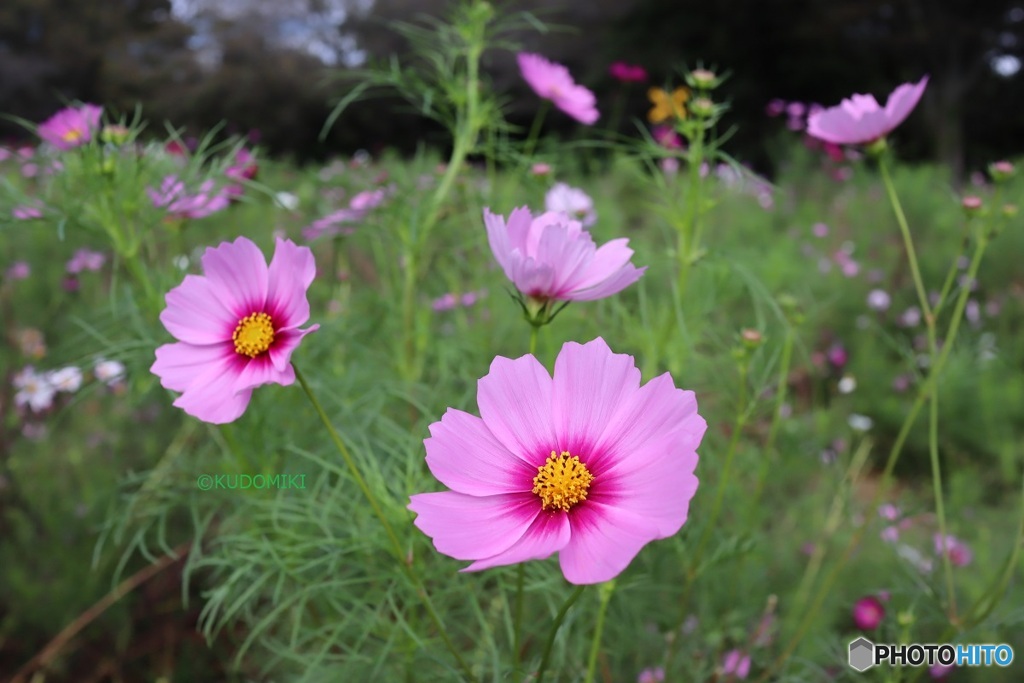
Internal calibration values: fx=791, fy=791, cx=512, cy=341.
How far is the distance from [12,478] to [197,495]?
571mm

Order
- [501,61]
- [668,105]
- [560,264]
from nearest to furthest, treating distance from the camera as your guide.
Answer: [560,264], [668,105], [501,61]

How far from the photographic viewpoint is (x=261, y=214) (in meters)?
2.59

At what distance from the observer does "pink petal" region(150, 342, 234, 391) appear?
54 centimetres

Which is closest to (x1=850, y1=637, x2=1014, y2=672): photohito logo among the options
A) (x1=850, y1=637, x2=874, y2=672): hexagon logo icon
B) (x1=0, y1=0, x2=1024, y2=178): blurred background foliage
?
(x1=850, y1=637, x2=874, y2=672): hexagon logo icon

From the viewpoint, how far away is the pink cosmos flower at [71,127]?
2.44 feet

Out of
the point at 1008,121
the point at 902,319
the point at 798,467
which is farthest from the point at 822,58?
the point at 798,467

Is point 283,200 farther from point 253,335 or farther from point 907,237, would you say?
point 907,237

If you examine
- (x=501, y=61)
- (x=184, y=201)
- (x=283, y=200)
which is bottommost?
(x=184, y=201)

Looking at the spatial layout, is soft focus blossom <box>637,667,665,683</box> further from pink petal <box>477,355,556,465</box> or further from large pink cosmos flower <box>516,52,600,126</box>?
large pink cosmos flower <box>516,52,600,126</box>

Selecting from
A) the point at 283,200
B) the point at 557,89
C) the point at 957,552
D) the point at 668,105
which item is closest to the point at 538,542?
the point at 557,89

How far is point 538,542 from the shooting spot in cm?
41

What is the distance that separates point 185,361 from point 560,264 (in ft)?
0.91

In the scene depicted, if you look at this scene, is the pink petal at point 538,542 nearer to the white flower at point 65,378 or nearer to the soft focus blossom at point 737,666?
the soft focus blossom at point 737,666

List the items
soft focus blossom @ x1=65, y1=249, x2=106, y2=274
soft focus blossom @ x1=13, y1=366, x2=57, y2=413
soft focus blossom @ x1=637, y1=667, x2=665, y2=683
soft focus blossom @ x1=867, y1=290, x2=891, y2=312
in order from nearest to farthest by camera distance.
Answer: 1. soft focus blossom @ x1=637, y1=667, x2=665, y2=683
2. soft focus blossom @ x1=13, y1=366, x2=57, y2=413
3. soft focus blossom @ x1=65, y1=249, x2=106, y2=274
4. soft focus blossom @ x1=867, y1=290, x2=891, y2=312
